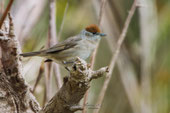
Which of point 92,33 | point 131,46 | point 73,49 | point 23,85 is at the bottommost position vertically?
point 23,85

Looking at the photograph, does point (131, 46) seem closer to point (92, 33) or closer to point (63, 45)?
point (92, 33)

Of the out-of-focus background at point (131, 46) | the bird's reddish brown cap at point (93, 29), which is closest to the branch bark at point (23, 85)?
the out-of-focus background at point (131, 46)

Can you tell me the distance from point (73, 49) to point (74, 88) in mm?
1615

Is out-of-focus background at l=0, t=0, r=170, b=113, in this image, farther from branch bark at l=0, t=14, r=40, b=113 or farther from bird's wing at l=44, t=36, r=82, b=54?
branch bark at l=0, t=14, r=40, b=113

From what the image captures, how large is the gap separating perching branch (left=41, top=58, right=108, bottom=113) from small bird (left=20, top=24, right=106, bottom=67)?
120cm

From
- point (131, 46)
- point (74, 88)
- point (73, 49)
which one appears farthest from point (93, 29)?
point (74, 88)

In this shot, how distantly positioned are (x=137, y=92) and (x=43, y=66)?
1.66 meters

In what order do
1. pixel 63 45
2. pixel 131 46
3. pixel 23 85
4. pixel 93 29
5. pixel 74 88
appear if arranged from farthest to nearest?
pixel 131 46 < pixel 93 29 < pixel 63 45 < pixel 23 85 < pixel 74 88

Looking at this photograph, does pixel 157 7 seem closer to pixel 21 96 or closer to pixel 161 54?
pixel 161 54

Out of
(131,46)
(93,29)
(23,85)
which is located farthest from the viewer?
(131,46)

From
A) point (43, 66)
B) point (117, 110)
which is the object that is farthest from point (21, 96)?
point (117, 110)

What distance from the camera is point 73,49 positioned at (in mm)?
3971

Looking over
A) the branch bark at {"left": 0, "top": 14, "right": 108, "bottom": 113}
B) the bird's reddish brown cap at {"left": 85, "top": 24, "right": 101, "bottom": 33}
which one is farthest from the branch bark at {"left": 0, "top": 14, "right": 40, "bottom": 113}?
the bird's reddish brown cap at {"left": 85, "top": 24, "right": 101, "bottom": 33}

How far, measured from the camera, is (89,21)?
640 cm
